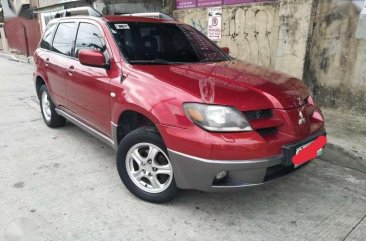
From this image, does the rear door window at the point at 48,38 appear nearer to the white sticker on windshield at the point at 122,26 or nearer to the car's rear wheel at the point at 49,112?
the car's rear wheel at the point at 49,112

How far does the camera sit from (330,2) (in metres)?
5.28

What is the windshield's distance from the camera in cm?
338

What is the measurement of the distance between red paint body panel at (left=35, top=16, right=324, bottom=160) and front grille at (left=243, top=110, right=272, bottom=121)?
0.03 m

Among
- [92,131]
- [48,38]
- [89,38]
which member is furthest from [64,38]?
[92,131]

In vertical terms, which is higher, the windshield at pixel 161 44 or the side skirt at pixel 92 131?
the windshield at pixel 161 44

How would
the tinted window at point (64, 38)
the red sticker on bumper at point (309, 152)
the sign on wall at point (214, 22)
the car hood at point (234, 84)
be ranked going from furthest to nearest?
the sign on wall at point (214, 22) → the tinted window at point (64, 38) → the red sticker on bumper at point (309, 152) → the car hood at point (234, 84)

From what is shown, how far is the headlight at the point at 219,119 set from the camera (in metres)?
2.46

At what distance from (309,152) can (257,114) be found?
0.62 meters

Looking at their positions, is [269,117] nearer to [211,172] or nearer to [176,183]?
[211,172]

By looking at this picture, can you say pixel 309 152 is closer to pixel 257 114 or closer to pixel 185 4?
pixel 257 114

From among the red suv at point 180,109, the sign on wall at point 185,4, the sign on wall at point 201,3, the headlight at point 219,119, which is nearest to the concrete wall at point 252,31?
the sign on wall at point 201,3

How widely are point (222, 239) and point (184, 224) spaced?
350 millimetres

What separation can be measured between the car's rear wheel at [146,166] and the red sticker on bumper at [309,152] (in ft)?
3.37

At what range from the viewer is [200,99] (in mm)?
2510
